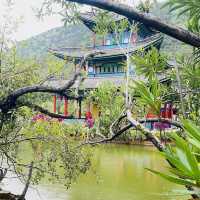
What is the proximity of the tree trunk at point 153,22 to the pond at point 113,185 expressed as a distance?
17.2 ft

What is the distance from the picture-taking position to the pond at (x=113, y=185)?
966cm

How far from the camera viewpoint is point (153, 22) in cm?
140

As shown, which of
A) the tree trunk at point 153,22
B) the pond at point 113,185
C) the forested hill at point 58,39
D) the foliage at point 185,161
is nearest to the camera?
the foliage at point 185,161

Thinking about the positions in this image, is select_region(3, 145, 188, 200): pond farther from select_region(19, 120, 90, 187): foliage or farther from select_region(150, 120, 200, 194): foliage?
select_region(150, 120, 200, 194): foliage

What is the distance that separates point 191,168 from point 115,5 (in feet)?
2.29

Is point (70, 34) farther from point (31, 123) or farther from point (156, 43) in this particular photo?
point (31, 123)

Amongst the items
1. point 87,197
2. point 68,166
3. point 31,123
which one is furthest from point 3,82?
point 87,197

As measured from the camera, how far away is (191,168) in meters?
0.90

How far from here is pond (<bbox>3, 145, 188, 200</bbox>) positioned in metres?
9.66

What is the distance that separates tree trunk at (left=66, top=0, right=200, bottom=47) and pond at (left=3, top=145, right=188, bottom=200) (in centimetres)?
523

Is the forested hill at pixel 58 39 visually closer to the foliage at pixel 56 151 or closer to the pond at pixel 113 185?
the pond at pixel 113 185

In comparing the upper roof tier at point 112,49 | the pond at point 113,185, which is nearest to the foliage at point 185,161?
the pond at point 113,185

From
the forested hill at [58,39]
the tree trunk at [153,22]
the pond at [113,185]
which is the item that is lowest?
the pond at [113,185]

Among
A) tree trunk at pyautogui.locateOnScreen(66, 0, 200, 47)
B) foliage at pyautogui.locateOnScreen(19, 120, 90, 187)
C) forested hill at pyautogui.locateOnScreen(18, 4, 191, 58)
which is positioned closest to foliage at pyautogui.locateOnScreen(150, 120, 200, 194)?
tree trunk at pyautogui.locateOnScreen(66, 0, 200, 47)
